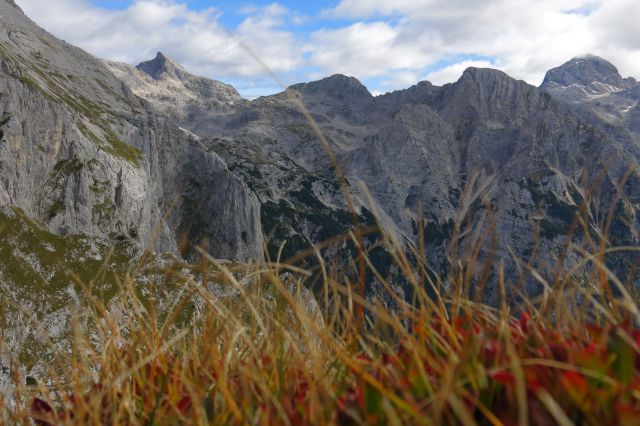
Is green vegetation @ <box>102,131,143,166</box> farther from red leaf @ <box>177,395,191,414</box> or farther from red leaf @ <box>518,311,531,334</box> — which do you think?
red leaf @ <box>518,311,531,334</box>

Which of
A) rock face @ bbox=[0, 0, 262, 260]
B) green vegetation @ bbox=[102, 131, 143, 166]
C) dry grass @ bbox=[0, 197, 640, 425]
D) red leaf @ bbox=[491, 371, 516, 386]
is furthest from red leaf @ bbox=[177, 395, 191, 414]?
green vegetation @ bbox=[102, 131, 143, 166]

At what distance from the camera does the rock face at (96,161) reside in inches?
4047

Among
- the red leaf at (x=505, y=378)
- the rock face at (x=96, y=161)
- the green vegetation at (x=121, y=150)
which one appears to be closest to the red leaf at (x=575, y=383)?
the red leaf at (x=505, y=378)

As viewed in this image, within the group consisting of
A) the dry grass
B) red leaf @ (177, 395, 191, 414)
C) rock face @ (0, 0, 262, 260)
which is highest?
rock face @ (0, 0, 262, 260)

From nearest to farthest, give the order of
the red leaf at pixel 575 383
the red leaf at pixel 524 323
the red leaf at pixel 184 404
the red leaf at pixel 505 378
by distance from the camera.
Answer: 1. the red leaf at pixel 575 383
2. the red leaf at pixel 505 378
3. the red leaf at pixel 184 404
4. the red leaf at pixel 524 323

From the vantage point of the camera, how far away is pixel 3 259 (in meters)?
78.1

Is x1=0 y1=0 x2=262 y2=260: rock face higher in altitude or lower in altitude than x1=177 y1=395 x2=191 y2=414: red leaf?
higher

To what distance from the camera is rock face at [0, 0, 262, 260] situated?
103m

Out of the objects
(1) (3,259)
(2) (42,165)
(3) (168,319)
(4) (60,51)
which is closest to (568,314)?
(3) (168,319)

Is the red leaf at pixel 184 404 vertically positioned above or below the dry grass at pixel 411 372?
below

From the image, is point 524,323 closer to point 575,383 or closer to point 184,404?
point 575,383

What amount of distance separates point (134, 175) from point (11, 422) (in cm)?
13393

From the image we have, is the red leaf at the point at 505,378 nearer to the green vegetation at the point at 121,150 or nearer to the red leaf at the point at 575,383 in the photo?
the red leaf at the point at 575,383

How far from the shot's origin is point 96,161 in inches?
4643
